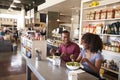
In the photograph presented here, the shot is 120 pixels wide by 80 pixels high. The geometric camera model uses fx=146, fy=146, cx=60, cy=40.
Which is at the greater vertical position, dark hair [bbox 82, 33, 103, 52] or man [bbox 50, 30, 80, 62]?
dark hair [bbox 82, 33, 103, 52]

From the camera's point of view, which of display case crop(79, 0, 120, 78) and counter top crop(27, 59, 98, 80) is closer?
counter top crop(27, 59, 98, 80)

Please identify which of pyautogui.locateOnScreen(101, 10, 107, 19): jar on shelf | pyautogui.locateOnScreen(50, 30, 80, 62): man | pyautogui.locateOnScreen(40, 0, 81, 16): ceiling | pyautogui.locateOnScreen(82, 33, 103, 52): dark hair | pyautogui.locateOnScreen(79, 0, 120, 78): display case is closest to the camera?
pyautogui.locateOnScreen(82, 33, 103, 52): dark hair

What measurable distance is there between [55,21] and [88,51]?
7.34 m

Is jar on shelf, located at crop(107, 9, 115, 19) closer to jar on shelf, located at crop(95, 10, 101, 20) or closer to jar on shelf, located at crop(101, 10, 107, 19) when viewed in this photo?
jar on shelf, located at crop(101, 10, 107, 19)

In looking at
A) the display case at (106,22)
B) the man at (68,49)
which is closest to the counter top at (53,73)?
the man at (68,49)

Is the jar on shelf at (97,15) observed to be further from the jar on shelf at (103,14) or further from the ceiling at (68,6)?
the ceiling at (68,6)

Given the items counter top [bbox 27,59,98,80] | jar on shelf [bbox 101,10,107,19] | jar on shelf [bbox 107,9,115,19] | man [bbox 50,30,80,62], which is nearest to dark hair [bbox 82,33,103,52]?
counter top [bbox 27,59,98,80]

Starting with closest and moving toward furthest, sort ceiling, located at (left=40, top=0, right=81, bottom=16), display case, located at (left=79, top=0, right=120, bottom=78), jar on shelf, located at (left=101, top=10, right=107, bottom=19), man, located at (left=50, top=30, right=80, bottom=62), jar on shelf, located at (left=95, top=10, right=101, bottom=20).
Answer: man, located at (left=50, top=30, right=80, bottom=62)
display case, located at (left=79, top=0, right=120, bottom=78)
jar on shelf, located at (left=101, top=10, right=107, bottom=19)
jar on shelf, located at (left=95, top=10, right=101, bottom=20)
ceiling, located at (left=40, top=0, right=81, bottom=16)

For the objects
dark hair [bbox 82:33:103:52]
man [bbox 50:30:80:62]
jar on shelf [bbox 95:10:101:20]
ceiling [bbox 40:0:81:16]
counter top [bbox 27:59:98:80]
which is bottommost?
counter top [bbox 27:59:98:80]

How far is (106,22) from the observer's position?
4.14 meters

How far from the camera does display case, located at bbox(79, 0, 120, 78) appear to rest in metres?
3.65

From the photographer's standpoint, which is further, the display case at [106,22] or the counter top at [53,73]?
the display case at [106,22]

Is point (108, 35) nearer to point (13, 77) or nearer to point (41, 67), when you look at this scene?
point (41, 67)

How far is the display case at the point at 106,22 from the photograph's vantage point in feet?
12.0
